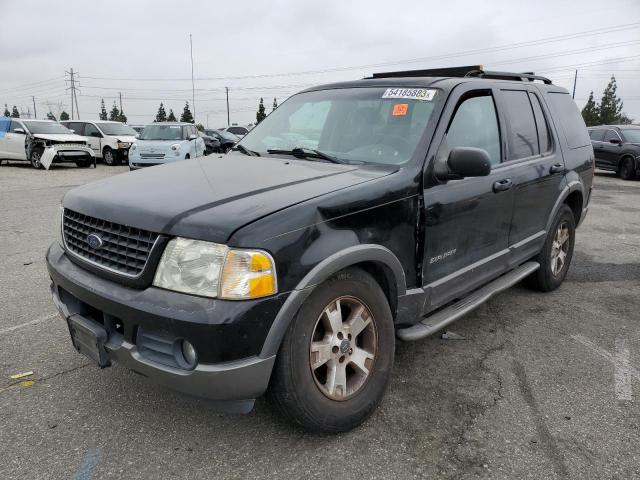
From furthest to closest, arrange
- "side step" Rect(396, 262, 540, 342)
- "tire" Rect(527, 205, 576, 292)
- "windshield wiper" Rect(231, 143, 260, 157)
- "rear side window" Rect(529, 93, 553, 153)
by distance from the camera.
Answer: "tire" Rect(527, 205, 576, 292), "rear side window" Rect(529, 93, 553, 153), "windshield wiper" Rect(231, 143, 260, 157), "side step" Rect(396, 262, 540, 342)

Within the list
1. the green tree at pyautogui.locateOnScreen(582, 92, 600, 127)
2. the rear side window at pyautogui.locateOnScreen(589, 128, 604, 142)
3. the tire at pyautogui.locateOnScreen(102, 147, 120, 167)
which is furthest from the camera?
the green tree at pyautogui.locateOnScreen(582, 92, 600, 127)

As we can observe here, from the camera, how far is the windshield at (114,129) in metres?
20.5

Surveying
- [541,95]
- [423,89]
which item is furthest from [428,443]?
[541,95]

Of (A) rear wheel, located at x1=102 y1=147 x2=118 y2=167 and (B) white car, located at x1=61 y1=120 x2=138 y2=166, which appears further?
(A) rear wheel, located at x1=102 y1=147 x2=118 y2=167

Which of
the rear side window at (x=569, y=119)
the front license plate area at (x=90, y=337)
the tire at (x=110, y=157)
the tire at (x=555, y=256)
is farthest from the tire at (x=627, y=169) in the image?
the tire at (x=110, y=157)

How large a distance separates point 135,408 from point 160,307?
38.7 inches

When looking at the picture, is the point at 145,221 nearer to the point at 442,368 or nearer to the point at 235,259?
the point at 235,259

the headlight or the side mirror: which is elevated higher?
the side mirror

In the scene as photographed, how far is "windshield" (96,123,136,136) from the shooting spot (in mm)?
20456

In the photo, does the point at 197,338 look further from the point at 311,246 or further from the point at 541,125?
the point at 541,125

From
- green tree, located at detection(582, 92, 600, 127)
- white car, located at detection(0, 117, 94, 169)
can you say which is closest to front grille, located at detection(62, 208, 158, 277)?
white car, located at detection(0, 117, 94, 169)

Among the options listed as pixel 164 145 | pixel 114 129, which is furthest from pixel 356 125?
pixel 114 129

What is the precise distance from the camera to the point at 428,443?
2533 mm

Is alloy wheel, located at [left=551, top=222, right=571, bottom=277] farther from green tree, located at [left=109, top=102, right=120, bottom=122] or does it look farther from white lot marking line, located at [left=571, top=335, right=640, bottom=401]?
green tree, located at [left=109, top=102, right=120, bottom=122]
